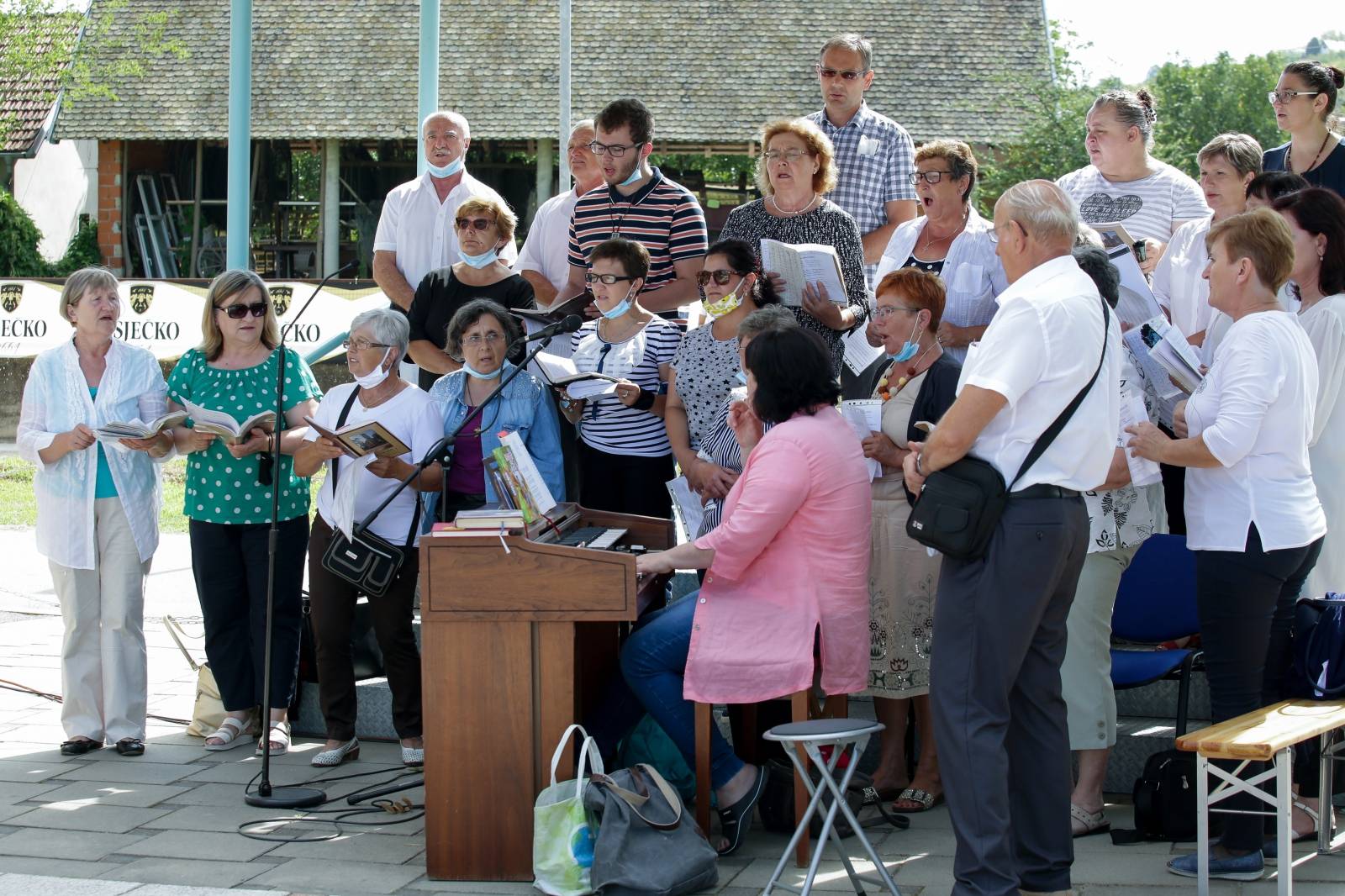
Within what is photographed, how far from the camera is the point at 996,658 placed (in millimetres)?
3957

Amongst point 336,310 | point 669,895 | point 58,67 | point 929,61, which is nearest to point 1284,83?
point 669,895

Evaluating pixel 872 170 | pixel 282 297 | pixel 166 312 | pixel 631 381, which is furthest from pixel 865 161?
pixel 166 312

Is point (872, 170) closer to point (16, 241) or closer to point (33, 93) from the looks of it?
point (16, 241)

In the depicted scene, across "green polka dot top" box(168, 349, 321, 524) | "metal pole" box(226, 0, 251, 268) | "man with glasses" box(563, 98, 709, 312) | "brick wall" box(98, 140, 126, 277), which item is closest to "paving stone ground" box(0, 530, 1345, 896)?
"green polka dot top" box(168, 349, 321, 524)

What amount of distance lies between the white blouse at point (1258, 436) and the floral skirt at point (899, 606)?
0.99 meters

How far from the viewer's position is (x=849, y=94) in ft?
22.4

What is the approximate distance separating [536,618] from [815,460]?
3.29 feet

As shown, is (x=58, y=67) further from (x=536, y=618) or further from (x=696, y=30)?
(x=536, y=618)

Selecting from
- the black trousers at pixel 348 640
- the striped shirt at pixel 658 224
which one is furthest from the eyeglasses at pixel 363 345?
the striped shirt at pixel 658 224

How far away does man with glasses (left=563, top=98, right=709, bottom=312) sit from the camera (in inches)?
255

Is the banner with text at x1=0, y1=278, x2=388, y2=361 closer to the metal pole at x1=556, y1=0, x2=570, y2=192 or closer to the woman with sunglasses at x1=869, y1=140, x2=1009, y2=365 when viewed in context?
the metal pole at x1=556, y1=0, x2=570, y2=192

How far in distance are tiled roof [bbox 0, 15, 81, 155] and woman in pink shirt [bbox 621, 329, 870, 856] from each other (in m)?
23.1

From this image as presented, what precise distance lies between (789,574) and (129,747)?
3.13 meters

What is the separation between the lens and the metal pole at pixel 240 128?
8711mm
